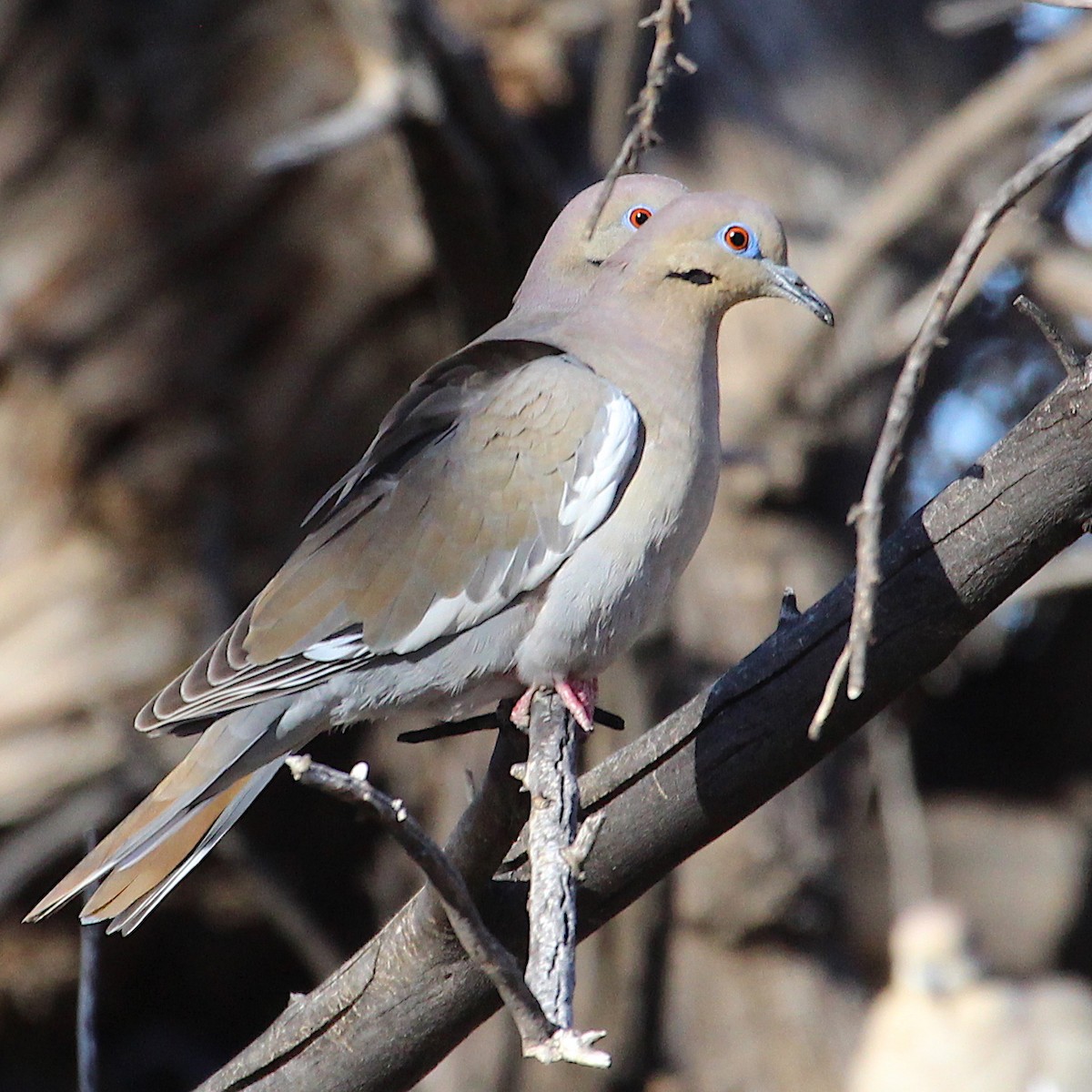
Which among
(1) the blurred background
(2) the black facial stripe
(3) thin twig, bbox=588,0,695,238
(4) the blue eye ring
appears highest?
(3) thin twig, bbox=588,0,695,238

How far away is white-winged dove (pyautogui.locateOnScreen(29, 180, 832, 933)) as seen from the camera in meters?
2.06

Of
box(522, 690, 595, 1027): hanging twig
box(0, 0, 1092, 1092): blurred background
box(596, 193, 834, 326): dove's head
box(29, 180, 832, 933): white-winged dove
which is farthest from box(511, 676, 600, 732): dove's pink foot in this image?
box(0, 0, 1092, 1092): blurred background

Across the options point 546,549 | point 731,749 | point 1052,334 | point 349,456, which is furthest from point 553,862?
point 349,456

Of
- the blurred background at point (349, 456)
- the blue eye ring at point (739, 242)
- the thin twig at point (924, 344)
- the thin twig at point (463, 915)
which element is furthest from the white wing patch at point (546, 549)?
the blurred background at point (349, 456)

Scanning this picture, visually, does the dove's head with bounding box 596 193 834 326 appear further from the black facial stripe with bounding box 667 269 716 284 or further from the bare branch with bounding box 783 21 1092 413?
the bare branch with bounding box 783 21 1092 413

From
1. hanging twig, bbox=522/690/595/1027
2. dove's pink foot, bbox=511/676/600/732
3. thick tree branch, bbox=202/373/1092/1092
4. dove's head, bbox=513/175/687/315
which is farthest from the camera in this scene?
dove's head, bbox=513/175/687/315

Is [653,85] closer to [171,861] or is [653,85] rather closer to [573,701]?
[573,701]

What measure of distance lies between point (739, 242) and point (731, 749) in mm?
679

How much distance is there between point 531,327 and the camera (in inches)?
91.6

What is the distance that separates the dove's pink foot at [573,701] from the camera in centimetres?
197

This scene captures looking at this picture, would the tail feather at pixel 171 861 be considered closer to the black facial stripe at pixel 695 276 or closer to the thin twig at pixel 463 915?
the thin twig at pixel 463 915

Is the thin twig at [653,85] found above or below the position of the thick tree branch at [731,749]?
above

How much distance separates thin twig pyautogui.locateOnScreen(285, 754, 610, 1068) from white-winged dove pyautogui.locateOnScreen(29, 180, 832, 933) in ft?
1.19

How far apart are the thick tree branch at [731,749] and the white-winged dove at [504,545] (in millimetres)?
169
